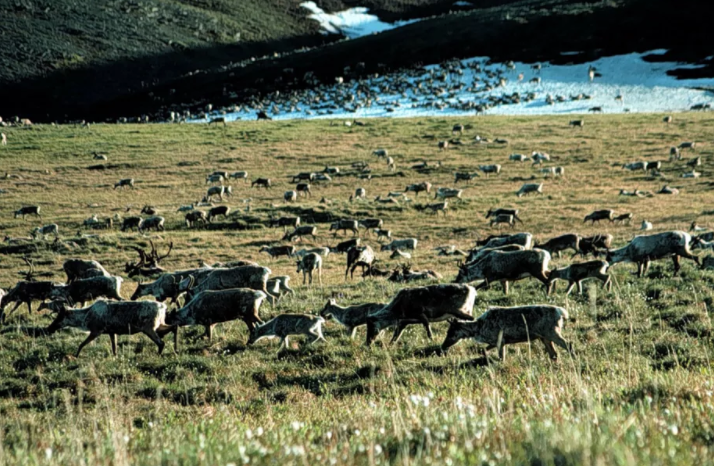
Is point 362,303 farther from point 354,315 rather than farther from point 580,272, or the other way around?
point 580,272

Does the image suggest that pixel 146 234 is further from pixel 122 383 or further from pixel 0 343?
pixel 122 383

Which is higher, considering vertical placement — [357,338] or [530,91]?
[530,91]

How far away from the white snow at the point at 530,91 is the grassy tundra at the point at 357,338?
1341 centimetres

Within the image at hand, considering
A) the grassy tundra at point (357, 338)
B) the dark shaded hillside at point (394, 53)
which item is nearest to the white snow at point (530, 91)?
the dark shaded hillside at point (394, 53)

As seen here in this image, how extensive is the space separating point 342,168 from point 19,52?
131339mm

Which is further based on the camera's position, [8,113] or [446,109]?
[8,113]

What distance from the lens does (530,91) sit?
97062mm

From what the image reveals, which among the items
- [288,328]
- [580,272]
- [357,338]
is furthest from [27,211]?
[580,272]

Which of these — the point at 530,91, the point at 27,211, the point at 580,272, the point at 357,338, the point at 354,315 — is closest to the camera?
the point at 357,338

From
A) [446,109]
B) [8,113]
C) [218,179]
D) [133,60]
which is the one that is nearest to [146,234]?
[218,179]

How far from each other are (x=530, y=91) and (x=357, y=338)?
302 feet

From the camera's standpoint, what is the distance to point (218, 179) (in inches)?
2087

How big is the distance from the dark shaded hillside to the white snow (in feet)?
26.8

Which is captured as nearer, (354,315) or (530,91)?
(354,315)
